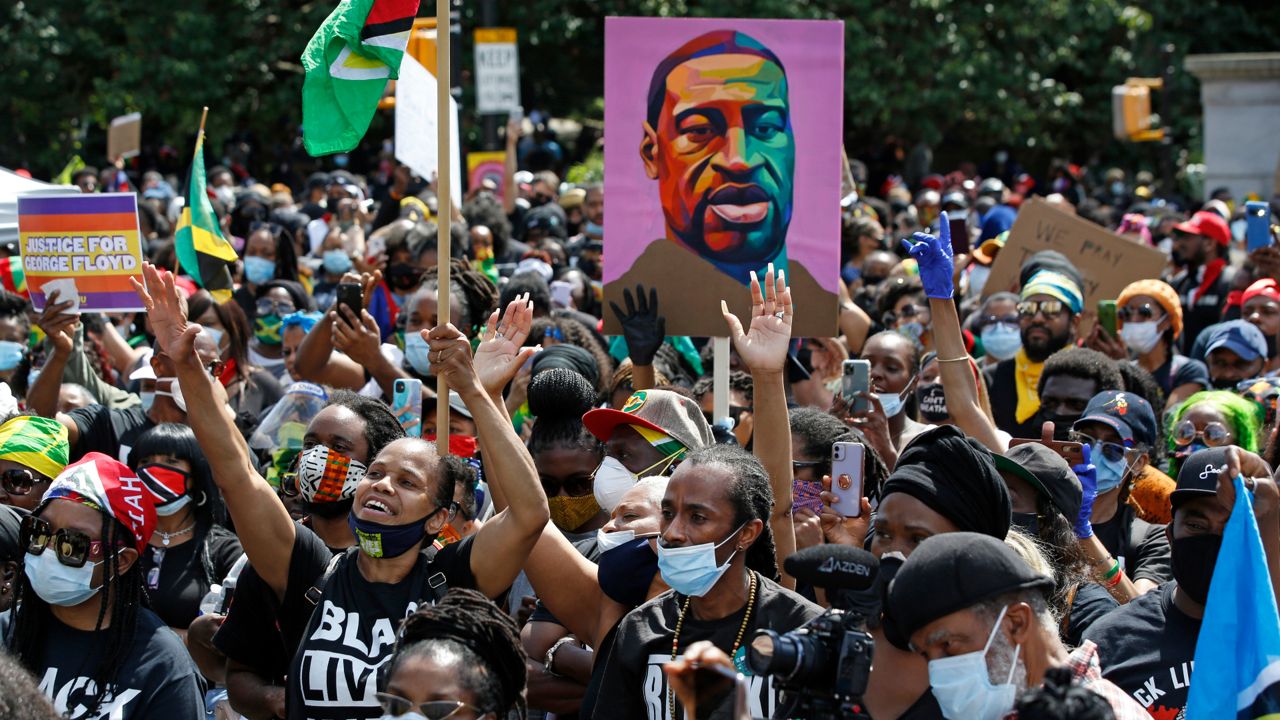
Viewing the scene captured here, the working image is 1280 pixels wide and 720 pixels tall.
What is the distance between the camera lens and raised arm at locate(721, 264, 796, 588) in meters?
4.53

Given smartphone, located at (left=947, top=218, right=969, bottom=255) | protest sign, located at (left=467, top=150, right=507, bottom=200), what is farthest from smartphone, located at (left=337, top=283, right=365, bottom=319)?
protest sign, located at (left=467, top=150, right=507, bottom=200)

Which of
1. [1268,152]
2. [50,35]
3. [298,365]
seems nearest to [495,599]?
[298,365]

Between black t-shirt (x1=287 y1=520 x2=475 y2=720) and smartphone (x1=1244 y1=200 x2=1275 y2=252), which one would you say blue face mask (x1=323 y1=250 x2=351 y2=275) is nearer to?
smartphone (x1=1244 y1=200 x2=1275 y2=252)

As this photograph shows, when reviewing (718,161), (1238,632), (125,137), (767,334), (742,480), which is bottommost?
(1238,632)

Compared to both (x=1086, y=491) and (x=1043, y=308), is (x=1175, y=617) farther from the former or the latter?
(x=1043, y=308)

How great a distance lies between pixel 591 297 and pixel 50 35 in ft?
54.3

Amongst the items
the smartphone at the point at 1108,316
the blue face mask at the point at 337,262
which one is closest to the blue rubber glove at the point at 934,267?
the smartphone at the point at 1108,316

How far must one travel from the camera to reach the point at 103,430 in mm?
6816

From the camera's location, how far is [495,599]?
4262 millimetres

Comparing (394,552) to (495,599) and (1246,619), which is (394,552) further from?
(1246,619)

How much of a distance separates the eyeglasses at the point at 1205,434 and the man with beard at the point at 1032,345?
41.9 inches

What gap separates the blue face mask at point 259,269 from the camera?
10602 millimetres

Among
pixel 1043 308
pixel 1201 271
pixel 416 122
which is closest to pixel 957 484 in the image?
pixel 1043 308

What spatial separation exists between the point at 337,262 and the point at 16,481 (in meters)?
5.70
